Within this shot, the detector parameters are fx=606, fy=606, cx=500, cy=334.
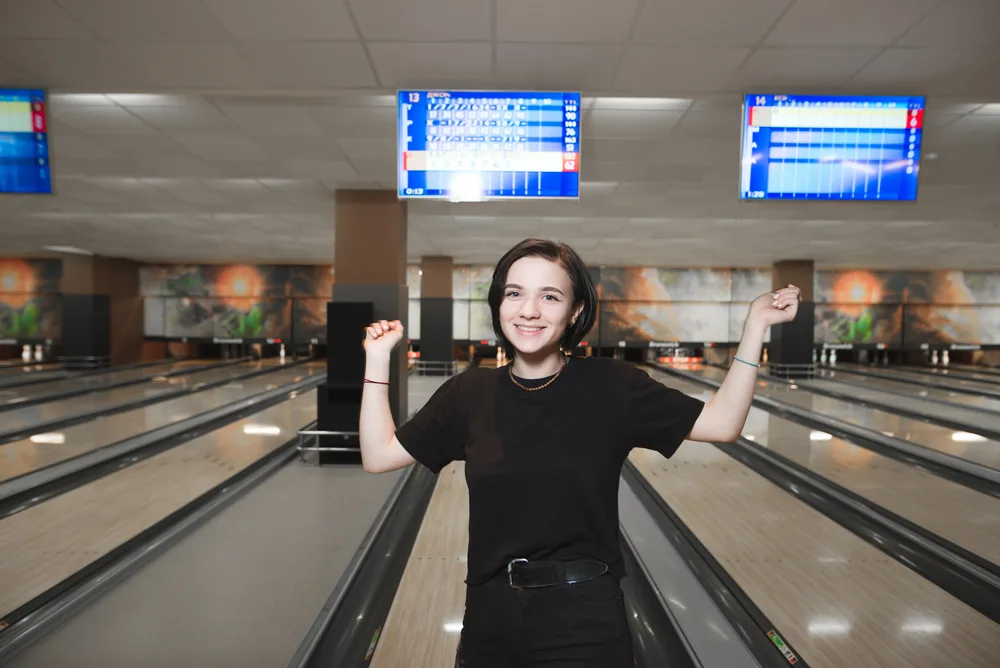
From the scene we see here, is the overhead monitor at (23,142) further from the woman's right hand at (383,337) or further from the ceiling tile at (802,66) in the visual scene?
the ceiling tile at (802,66)

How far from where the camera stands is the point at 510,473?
1.05 metres

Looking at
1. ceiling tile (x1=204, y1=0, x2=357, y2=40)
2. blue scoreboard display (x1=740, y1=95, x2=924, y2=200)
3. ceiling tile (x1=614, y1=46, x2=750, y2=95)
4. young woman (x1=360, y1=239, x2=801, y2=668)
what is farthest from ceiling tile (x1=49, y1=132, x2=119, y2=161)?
blue scoreboard display (x1=740, y1=95, x2=924, y2=200)

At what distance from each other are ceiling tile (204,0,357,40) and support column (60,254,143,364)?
11918 mm

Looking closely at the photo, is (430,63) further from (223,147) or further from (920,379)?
(920,379)

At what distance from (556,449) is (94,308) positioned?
552 inches

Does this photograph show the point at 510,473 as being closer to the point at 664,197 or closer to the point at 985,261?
the point at 664,197

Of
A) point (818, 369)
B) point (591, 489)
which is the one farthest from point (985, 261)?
point (591, 489)

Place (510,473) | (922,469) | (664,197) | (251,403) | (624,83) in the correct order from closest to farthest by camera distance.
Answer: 1. (510,473)
2. (624,83)
3. (922,469)
4. (664,197)
5. (251,403)

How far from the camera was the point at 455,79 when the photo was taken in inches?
122

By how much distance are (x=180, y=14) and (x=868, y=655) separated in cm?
385

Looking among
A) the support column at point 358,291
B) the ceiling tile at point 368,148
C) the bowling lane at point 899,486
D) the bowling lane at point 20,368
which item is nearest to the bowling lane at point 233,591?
the support column at point 358,291

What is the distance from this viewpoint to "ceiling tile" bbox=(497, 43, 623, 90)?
2746 mm

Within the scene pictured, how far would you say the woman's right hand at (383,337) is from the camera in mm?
1215

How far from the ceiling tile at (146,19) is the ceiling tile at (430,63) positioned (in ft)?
2.32
